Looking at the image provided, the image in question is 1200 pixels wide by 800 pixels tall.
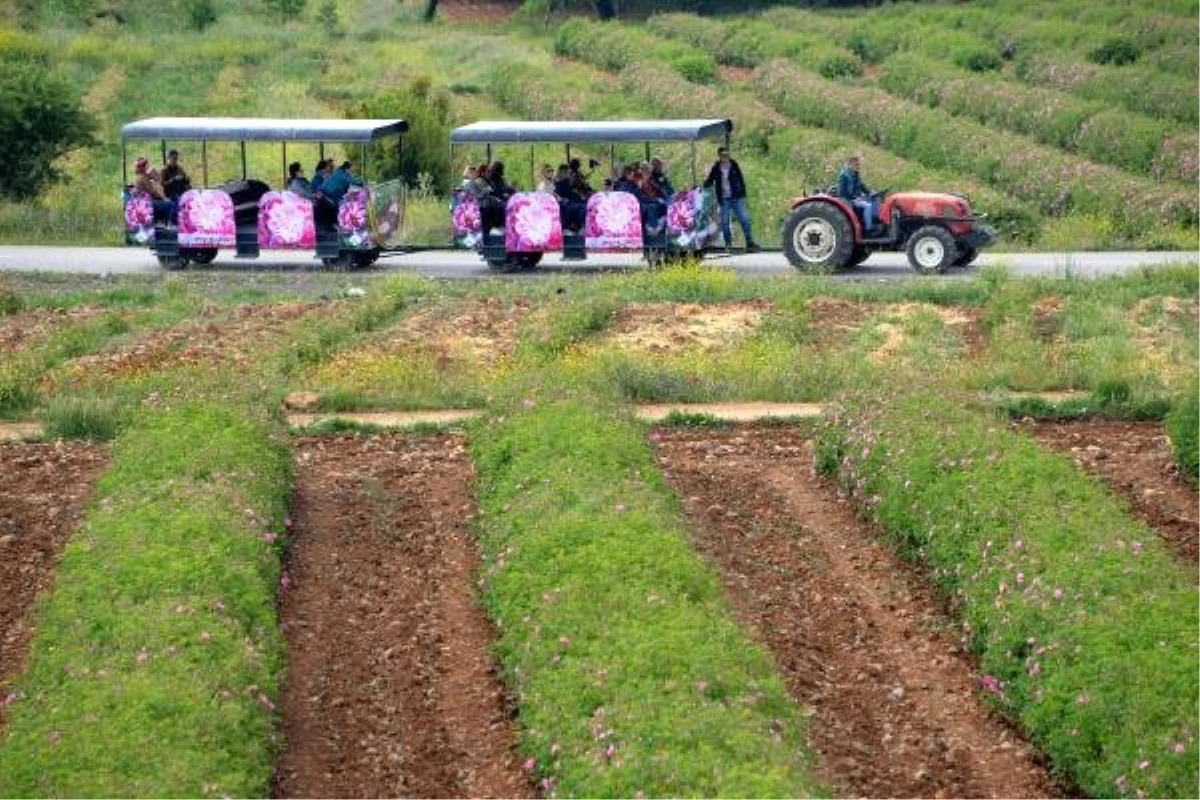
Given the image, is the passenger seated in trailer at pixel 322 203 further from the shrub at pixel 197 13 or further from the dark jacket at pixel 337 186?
the shrub at pixel 197 13

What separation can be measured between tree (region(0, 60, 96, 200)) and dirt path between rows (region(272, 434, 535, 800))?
22327 mm

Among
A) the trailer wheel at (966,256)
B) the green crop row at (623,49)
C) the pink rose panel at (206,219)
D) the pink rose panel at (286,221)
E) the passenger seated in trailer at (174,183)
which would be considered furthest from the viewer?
the green crop row at (623,49)

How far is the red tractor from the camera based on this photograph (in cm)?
3166

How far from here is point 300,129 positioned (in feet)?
109

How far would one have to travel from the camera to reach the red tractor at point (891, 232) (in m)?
31.7

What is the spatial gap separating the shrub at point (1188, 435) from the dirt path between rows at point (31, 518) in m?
8.92

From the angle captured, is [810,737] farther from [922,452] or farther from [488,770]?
[922,452]

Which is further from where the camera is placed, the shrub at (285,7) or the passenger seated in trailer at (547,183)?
the shrub at (285,7)

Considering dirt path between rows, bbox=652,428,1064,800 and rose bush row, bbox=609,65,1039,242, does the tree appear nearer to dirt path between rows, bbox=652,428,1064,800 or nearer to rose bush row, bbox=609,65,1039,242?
rose bush row, bbox=609,65,1039,242

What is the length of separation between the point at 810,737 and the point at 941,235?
17984 millimetres

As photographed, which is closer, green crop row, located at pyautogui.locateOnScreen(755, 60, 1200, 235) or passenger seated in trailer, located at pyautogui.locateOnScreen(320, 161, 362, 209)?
passenger seated in trailer, located at pyautogui.locateOnScreen(320, 161, 362, 209)

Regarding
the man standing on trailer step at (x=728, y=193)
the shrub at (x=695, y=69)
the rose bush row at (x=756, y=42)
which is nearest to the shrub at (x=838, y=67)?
the rose bush row at (x=756, y=42)

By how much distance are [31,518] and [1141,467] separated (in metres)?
9.15

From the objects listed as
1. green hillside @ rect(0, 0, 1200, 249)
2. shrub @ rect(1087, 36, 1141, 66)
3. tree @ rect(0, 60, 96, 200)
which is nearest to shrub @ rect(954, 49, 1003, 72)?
green hillside @ rect(0, 0, 1200, 249)
